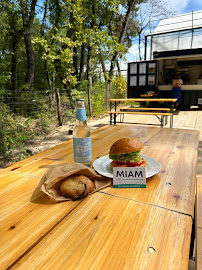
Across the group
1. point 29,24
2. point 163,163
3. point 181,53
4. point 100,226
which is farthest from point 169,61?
point 100,226

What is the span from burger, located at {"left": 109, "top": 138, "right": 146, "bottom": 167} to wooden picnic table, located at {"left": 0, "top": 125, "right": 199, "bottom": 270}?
13 centimetres

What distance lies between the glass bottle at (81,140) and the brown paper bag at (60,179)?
161 millimetres

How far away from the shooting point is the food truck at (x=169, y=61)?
33.9 feet

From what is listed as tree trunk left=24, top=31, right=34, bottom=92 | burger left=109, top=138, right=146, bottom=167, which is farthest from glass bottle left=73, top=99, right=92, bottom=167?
tree trunk left=24, top=31, right=34, bottom=92

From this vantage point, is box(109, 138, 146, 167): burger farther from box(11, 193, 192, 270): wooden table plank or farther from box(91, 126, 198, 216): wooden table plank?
box(11, 193, 192, 270): wooden table plank

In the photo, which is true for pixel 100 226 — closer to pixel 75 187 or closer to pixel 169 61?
pixel 75 187

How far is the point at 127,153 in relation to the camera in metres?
0.94

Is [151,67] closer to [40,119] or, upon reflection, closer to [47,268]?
[40,119]

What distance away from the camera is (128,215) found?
0.67m

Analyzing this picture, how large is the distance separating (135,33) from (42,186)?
64.6 ft

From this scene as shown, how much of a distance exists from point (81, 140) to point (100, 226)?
493mm

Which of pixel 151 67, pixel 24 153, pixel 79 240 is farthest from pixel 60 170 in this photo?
pixel 151 67

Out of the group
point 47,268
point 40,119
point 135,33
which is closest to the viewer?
point 47,268

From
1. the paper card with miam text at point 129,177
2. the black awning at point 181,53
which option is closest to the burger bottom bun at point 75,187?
the paper card with miam text at point 129,177
